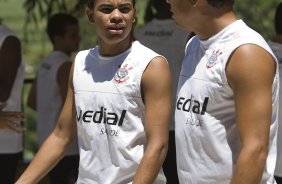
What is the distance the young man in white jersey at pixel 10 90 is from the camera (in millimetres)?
6547

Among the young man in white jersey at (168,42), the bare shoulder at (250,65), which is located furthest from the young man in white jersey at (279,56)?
the bare shoulder at (250,65)

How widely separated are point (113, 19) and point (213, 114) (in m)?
0.77

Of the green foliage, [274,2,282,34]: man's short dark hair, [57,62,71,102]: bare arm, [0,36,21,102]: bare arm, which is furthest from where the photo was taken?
the green foliage

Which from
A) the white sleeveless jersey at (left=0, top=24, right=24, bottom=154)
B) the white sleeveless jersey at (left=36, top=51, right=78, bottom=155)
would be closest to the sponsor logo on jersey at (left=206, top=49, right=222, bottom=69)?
the white sleeveless jersey at (left=0, top=24, right=24, bottom=154)

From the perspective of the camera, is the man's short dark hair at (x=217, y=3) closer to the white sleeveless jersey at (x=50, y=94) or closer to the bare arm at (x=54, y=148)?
the bare arm at (x=54, y=148)

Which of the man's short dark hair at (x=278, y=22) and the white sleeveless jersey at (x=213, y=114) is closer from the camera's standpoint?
the white sleeveless jersey at (x=213, y=114)

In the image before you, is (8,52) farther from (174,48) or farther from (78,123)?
(78,123)

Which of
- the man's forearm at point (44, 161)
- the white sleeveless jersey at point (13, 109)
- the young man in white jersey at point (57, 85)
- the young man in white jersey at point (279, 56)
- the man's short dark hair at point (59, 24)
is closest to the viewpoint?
the man's forearm at point (44, 161)

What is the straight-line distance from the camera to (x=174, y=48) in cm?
722

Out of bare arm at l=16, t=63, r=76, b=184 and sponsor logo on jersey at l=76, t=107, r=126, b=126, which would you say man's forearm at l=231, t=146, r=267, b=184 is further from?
bare arm at l=16, t=63, r=76, b=184

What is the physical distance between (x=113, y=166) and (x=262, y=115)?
0.93 metres

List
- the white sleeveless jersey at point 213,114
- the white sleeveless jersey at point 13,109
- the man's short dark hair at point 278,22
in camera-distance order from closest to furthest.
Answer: the white sleeveless jersey at point 213,114 < the man's short dark hair at point 278,22 < the white sleeveless jersey at point 13,109

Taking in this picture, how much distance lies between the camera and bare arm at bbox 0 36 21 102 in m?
6.53

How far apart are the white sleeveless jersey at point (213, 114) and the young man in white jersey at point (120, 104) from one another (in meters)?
0.38
